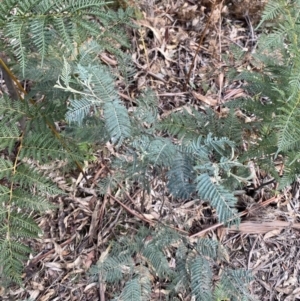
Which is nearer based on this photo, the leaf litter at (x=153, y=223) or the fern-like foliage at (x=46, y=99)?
the fern-like foliage at (x=46, y=99)

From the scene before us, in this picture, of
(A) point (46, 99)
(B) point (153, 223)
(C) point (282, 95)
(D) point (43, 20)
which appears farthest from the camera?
(B) point (153, 223)

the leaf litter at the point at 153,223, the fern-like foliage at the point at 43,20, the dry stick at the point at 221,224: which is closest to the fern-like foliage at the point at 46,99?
the fern-like foliage at the point at 43,20

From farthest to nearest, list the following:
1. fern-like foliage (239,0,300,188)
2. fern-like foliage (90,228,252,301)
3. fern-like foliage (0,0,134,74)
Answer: fern-like foliage (90,228,252,301) < fern-like foliage (239,0,300,188) < fern-like foliage (0,0,134,74)

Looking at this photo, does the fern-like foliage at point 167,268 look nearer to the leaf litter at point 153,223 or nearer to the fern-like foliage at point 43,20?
the leaf litter at point 153,223

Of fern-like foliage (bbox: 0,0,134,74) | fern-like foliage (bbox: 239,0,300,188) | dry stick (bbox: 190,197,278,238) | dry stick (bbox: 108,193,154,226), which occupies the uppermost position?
fern-like foliage (bbox: 0,0,134,74)

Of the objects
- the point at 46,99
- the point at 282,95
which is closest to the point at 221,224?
the point at 282,95

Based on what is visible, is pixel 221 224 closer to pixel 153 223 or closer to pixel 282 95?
pixel 153 223

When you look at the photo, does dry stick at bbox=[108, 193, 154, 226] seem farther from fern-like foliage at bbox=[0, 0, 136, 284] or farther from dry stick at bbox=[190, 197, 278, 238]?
fern-like foliage at bbox=[0, 0, 136, 284]

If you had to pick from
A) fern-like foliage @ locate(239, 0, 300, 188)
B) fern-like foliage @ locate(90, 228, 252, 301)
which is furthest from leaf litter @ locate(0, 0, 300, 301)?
fern-like foliage @ locate(239, 0, 300, 188)

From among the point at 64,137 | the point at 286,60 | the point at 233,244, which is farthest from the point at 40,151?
the point at 233,244

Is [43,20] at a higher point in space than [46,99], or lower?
higher

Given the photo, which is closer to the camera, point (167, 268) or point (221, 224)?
point (167, 268)

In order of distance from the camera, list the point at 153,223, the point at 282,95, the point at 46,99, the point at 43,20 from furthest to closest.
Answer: the point at 153,223 < the point at 46,99 < the point at 282,95 < the point at 43,20

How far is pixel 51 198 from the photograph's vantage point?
1.78m
